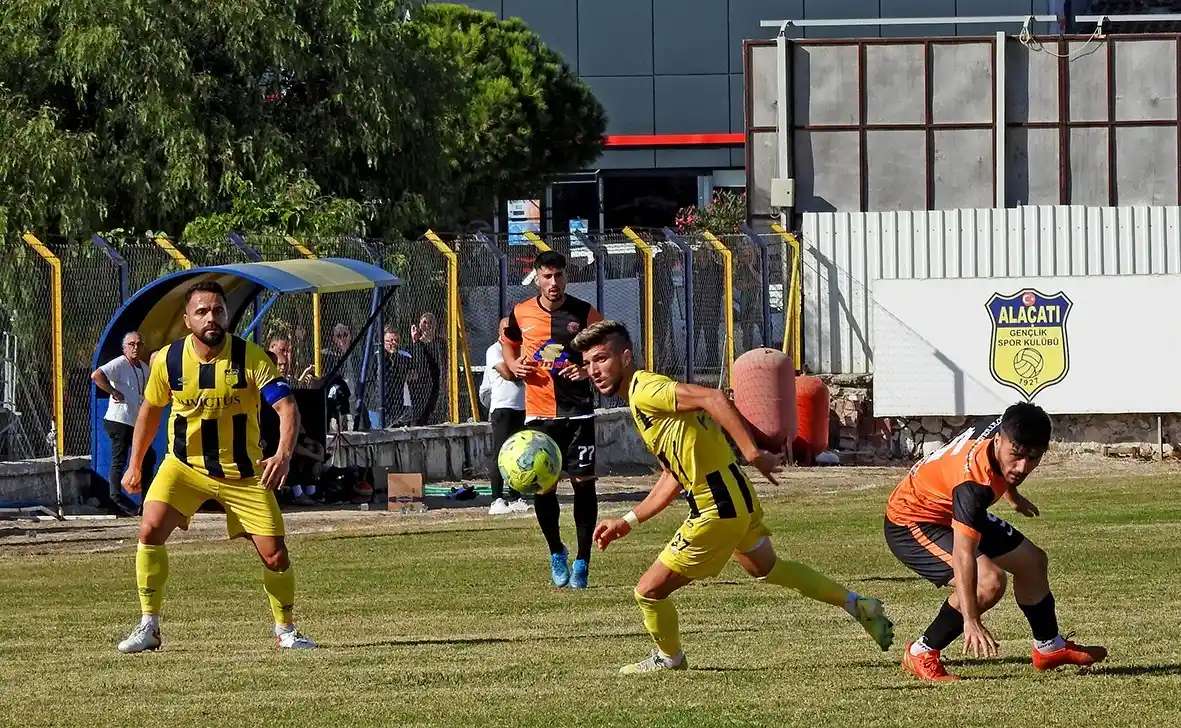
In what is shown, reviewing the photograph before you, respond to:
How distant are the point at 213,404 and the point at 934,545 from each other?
3.63 metres

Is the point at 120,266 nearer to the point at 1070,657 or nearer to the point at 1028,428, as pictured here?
the point at 1070,657

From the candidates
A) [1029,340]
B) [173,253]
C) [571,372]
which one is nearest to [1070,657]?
[571,372]

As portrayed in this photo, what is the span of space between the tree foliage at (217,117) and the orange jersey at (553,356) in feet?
34.6

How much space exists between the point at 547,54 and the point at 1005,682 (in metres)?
40.1

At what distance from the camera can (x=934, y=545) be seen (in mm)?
8906

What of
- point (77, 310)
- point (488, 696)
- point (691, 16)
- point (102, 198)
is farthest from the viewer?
point (691, 16)

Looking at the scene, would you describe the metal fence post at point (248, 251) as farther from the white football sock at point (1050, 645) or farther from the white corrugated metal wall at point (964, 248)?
the white football sock at point (1050, 645)

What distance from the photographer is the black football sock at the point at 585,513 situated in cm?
1277

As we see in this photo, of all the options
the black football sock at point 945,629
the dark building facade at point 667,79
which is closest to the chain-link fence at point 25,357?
the black football sock at point 945,629

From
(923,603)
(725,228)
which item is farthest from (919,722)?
(725,228)

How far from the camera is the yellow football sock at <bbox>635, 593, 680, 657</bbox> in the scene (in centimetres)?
893

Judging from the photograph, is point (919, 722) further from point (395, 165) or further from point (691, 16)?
point (691, 16)

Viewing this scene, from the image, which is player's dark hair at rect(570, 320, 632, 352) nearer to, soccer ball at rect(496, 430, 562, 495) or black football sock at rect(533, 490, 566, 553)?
soccer ball at rect(496, 430, 562, 495)

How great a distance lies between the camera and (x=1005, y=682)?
8.65 metres
